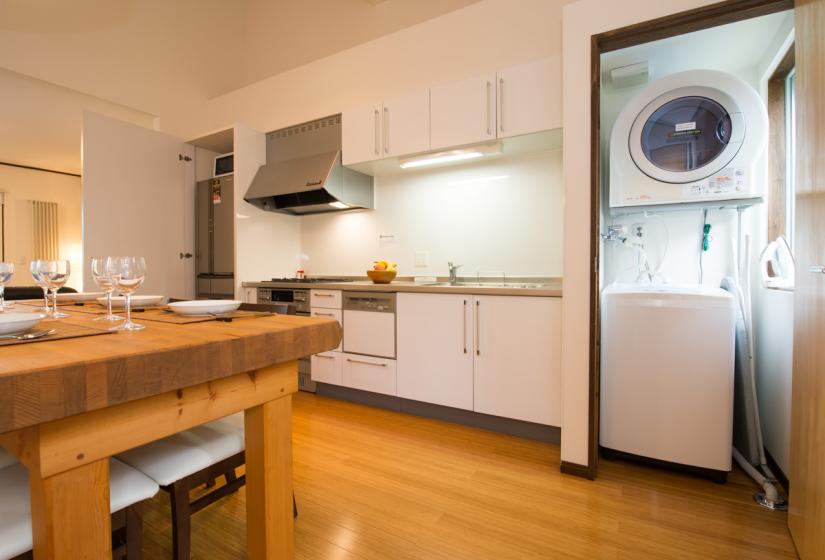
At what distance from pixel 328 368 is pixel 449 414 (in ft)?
3.23

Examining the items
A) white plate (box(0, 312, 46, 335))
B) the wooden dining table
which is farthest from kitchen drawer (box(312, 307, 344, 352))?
white plate (box(0, 312, 46, 335))

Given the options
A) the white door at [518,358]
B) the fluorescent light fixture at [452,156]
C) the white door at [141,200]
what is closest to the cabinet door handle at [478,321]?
the white door at [518,358]

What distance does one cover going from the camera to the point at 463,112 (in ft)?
8.38

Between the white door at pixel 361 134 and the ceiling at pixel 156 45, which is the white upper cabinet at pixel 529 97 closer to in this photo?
the white door at pixel 361 134

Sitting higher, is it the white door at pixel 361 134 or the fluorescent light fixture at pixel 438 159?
the white door at pixel 361 134

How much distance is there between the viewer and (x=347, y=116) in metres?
3.07

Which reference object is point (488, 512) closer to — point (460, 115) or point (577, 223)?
point (577, 223)

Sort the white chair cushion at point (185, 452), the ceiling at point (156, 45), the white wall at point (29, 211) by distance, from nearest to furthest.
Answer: the white chair cushion at point (185, 452)
the ceiling at point (156, 45)
the white wall at point (29, 211)

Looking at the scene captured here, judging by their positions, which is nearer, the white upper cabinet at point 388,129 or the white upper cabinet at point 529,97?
the white upper cabinet at point 529,97

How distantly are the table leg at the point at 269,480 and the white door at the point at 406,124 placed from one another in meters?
2.13

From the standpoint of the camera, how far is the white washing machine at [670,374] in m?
1.76

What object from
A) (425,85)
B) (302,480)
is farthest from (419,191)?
(302,480)

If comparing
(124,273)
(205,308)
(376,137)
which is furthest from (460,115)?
(124,273)

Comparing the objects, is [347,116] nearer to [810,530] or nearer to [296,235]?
[296,235]
